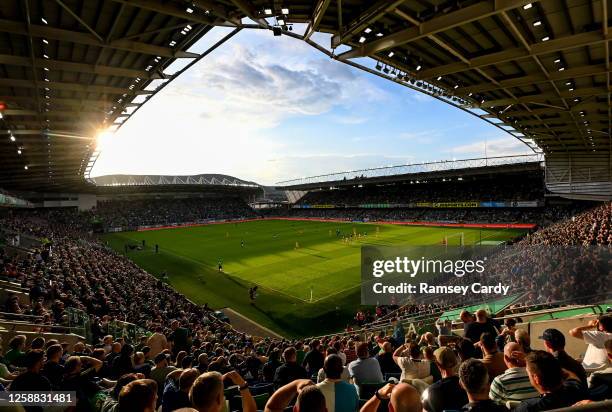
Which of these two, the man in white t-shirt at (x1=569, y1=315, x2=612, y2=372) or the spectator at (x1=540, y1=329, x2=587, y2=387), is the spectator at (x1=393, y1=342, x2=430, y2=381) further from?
the man in white t-shirt at (x1=569, y1=315, x2=612, y2=372)

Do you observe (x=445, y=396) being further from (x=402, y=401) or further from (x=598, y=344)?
(x=598, y=344)

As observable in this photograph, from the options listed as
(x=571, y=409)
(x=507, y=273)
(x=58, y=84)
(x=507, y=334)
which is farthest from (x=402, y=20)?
(x=58, y=84)

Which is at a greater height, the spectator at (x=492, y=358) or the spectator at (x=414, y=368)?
the spectator at (x=492, y=358)

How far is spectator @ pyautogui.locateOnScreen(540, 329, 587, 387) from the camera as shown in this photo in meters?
3.55

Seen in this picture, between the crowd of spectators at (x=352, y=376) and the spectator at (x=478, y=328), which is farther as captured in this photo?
the spectator at (x=478, y=328)

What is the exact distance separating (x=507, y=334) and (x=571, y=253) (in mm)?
11159

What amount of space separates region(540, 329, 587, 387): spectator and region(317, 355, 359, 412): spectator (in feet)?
7.13

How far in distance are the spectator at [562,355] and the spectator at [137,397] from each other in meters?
3.98

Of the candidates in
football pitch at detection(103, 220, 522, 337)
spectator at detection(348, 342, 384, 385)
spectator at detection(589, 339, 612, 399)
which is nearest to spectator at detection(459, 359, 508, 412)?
spectator at detection(589, 339, 612, 399)

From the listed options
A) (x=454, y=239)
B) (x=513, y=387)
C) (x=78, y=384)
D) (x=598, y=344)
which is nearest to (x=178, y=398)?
(x=78, y=384)

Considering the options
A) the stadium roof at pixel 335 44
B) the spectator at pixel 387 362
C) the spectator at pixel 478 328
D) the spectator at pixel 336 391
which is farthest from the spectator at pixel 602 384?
the stadium roof at pixel 335 44

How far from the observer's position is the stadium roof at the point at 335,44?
10.2 metres

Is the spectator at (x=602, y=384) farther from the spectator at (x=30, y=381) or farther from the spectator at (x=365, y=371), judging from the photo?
the spectator at (x=30, y=381)

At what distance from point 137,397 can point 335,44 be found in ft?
39.5
